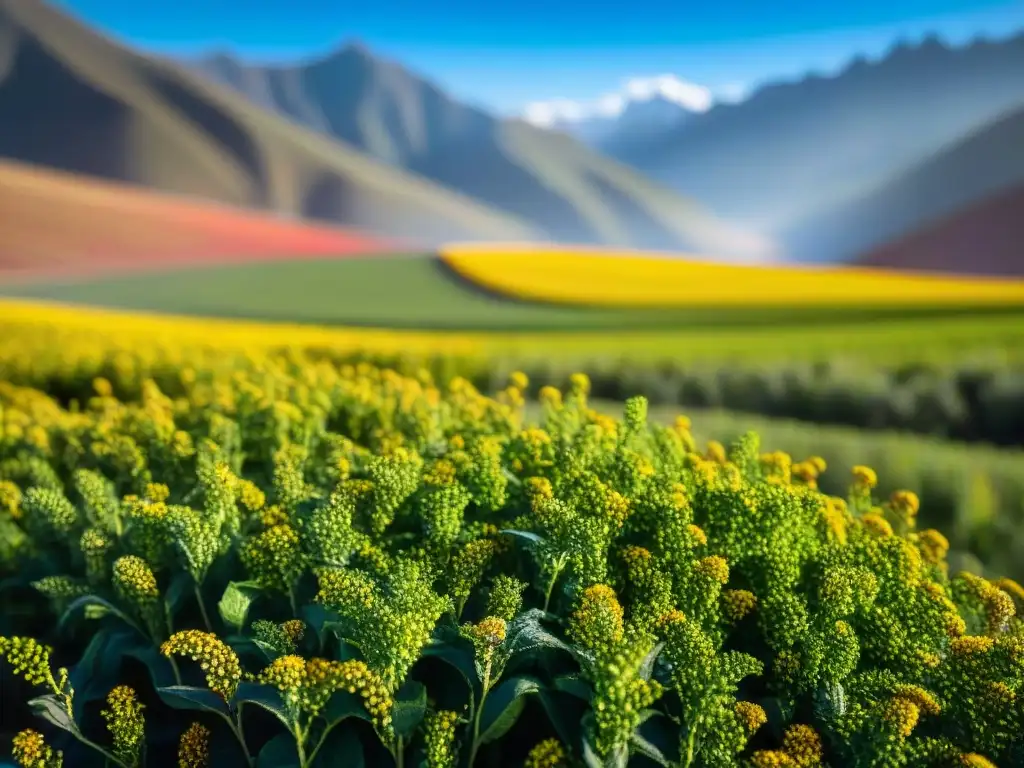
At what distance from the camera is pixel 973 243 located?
23594 mm

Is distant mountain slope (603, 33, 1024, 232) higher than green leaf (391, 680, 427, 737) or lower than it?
higher

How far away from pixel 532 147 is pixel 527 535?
110463 mm

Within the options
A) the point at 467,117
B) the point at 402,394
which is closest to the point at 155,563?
the point at 402,394

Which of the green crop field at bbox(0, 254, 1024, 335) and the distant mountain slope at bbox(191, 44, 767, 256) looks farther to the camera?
the distant mountain slope at bbox(191, 44, 767, 256)

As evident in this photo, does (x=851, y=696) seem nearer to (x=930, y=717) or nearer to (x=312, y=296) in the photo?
(x=930, y=717)

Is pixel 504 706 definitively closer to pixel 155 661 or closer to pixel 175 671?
pixel 175 671

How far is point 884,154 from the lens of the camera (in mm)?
36656

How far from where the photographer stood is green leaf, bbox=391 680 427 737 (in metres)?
1.72

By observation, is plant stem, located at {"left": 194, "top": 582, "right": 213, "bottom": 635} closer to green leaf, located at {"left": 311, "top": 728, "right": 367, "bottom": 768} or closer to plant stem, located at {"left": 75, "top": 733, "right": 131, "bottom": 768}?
plant stem, located at {"left": 75, "top": 733, "right": 131, "bottom": 768}

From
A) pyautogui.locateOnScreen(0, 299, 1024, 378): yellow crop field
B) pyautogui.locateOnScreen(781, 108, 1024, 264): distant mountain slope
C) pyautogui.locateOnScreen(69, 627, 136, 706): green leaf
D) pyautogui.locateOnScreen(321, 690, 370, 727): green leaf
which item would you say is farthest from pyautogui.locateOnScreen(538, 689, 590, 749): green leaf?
pyautogui.locateOnScreen(781, 108, 1024, 264): distant mountain slope

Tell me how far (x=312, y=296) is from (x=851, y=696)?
790 inches

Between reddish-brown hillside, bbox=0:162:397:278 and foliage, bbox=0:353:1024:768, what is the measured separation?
23.6m

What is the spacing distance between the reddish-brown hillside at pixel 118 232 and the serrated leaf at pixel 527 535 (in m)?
24.4

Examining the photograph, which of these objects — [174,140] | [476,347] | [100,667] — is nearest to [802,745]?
[100,667]
